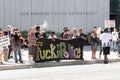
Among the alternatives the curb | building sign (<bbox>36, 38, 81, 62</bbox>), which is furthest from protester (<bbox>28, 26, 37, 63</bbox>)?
the curb

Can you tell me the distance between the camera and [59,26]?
4094cm

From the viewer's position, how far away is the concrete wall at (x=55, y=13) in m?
38.7


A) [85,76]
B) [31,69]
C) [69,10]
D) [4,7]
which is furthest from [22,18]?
[85,76]

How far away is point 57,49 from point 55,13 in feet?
59.8

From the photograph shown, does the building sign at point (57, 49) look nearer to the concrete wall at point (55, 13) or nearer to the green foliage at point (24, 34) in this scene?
the green foliage at point (24, 34)

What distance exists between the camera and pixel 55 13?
133 ft

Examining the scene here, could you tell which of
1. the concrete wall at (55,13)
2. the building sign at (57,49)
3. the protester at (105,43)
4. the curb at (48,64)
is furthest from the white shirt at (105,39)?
the concrete wall at (55,13)

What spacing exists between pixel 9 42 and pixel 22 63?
125 cm

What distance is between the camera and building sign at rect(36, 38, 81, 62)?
2188 centimetres

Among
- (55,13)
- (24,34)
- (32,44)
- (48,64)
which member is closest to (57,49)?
(48,64)

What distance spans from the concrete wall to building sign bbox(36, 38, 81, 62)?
52.6ft

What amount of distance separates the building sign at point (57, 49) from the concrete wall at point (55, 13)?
52.6 ft

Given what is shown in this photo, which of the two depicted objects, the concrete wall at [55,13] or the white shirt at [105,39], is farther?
the concrete wall at [55,13]

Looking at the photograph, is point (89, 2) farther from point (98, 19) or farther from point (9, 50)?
point (9, 50)
